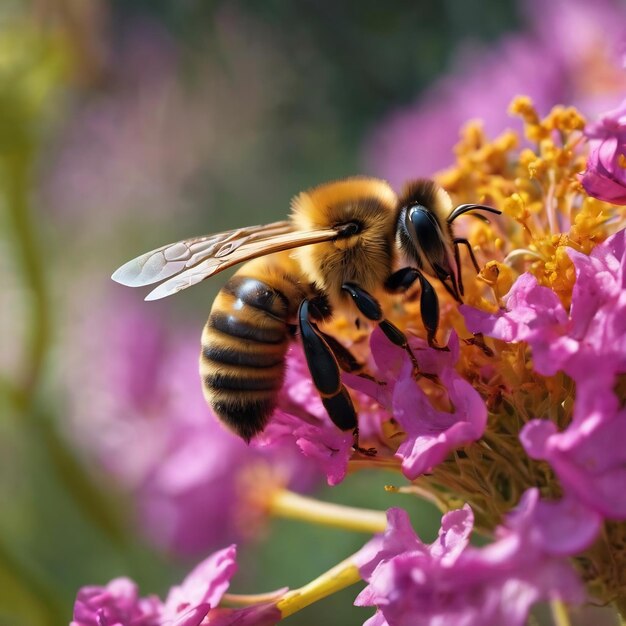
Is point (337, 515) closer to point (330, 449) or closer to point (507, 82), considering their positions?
point (330, 449)

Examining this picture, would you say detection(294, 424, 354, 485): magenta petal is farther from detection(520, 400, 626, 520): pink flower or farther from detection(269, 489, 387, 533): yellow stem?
detection(520, 400, 626, 520): pink flower

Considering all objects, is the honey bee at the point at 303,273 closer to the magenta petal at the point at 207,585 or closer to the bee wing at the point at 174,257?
the bee wing at the point at 174,257

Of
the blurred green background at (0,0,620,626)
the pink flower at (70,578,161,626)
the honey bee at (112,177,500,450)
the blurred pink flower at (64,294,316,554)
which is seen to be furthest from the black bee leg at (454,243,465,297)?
the blurred green background at (0,0,620,626)

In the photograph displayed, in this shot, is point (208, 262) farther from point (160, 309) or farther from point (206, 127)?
point (206, 127)

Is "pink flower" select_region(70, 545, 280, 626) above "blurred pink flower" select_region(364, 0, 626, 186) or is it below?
above

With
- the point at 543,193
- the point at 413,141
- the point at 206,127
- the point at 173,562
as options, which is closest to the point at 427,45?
the point at 413,141

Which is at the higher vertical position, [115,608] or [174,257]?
[174,257]

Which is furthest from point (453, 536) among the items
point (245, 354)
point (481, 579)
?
point (245, 354)
